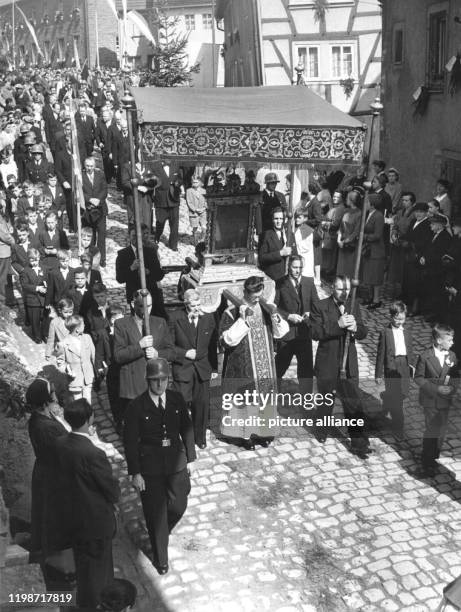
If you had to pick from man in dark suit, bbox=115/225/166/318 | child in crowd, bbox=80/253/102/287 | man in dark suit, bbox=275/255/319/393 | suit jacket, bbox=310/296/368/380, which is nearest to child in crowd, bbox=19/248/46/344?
child in crowd, bbox=80/253/102/287

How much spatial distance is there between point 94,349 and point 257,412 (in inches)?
72.0

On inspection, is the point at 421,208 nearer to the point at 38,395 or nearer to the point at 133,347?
the point at 133,347

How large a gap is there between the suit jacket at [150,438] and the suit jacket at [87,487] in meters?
0.57

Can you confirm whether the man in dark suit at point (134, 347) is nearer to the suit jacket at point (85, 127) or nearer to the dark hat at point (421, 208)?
the dark hat at point (421, 208)

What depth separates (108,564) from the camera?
5316 mm

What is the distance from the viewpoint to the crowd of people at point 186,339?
5.30 metres

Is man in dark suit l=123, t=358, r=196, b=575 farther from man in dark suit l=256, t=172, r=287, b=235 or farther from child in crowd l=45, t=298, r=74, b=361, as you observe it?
man in dark suit l=256, t=172, r=287, b=235

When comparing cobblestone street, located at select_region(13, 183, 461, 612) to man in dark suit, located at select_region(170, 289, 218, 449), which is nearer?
cobblestone street, located at select_region(13, 183, 461, 612)

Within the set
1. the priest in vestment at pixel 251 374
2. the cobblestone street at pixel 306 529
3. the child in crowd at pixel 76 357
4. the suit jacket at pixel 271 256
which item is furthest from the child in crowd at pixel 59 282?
the priest in vestment at pixel 251 374

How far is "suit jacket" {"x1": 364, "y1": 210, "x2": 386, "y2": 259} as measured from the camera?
1162 cm

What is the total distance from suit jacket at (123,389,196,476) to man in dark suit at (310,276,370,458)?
8.14ft

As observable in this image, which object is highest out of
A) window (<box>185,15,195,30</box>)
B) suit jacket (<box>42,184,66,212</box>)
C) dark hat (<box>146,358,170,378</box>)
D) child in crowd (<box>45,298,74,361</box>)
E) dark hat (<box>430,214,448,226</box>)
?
window (<box>185,15,195,30</box>)

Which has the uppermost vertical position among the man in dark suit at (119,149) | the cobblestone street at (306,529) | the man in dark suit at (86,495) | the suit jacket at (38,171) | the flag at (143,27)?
the flag at (143,27)

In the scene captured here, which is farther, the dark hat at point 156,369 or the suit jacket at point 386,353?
the suit jacket at point 386,353
